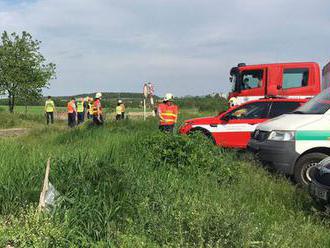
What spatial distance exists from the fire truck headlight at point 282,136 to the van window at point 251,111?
13.7ft

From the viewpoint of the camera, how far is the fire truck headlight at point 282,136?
389 inches

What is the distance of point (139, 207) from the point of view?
18.2 feet

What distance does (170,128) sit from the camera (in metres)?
15.7

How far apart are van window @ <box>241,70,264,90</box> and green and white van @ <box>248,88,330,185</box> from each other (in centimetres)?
727

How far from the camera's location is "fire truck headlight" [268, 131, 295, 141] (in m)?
9.87

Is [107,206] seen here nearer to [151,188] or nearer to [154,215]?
[154,215]

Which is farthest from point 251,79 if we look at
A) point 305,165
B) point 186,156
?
point 186,156

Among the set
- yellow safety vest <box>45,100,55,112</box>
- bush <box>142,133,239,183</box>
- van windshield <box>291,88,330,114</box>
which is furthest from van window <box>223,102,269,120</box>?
yellow safety vest <box>45,100,55,112</box>

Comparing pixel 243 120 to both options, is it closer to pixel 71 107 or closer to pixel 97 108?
pixel 97 108

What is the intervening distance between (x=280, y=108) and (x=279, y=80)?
3040 millimetres

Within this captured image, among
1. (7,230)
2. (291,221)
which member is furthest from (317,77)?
(7,230)

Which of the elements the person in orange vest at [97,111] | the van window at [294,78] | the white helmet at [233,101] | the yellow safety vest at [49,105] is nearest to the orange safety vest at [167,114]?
the white helmet at [233,101]

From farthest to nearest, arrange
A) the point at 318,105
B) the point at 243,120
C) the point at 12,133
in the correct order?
the point at 12,133 → the point at 243,120 → the point at 318,105

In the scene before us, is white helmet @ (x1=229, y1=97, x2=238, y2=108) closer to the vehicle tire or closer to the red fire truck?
the red fire truck
